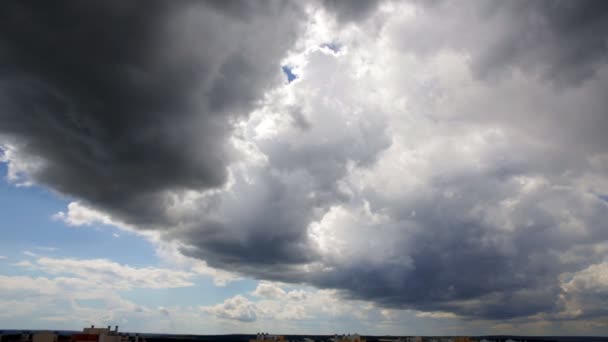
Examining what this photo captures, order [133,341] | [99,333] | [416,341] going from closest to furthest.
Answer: [99,333] < [133,341] < [416,341]

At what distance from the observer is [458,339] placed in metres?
169

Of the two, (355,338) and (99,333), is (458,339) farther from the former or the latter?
(99,333)

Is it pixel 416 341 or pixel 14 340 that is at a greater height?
pixel 14 340

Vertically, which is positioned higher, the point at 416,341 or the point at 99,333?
the point at 99,333

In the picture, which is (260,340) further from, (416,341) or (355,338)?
(416,341)

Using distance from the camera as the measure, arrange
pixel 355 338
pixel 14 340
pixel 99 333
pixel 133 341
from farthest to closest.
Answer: pixel 355 338 → pixel 133 341 → pixel 99 333 → pixel 14 340

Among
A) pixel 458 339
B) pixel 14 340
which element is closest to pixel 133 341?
pixel 14 340

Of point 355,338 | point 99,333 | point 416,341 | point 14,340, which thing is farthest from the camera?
point 416,341

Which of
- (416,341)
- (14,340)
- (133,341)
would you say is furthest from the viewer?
(416,341)

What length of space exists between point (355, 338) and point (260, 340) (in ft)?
140

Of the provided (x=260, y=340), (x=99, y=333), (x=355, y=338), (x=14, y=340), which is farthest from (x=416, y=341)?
(x=14, y=340)

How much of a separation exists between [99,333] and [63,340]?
1338 cm

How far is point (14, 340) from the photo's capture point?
10456cm

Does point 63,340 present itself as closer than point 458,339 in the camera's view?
Yes
